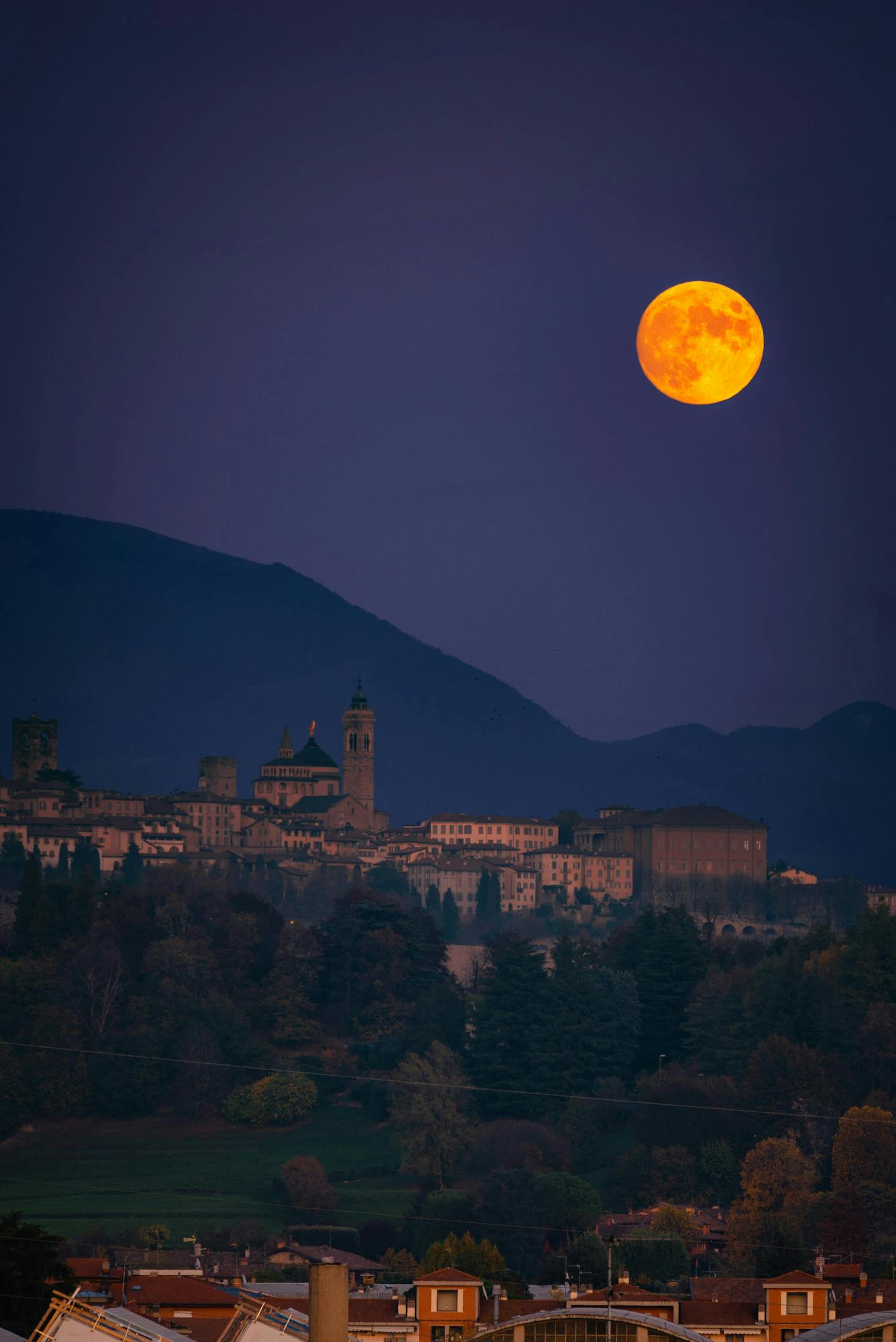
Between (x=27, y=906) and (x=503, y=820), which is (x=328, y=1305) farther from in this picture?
(x=503, y=820)

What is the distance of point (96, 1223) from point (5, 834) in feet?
238

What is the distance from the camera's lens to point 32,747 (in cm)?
15862

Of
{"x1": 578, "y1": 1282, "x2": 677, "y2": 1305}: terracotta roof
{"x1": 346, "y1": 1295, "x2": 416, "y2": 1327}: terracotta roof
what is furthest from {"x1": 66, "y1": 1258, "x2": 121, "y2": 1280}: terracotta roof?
{"x1": 578, "y1": 1282, "x2": 677, "y2": 1305}: terracotta roof

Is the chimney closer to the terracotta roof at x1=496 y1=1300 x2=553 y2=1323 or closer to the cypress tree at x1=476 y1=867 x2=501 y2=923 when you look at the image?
the terracotta roof at x1=496 y1=1300 x2=553 y2=1323

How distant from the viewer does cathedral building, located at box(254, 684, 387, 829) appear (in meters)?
152

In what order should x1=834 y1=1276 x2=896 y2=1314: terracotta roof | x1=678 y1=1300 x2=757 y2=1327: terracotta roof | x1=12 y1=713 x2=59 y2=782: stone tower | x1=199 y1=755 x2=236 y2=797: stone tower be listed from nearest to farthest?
x1=678 y1=1300 x2=757 y2=1327: terracotta roof, x1=834 y1=1276 x2=896 y2=1314: terracotta roof, x1=12 y1=713 x2=59 y2=782: stone tower, x1=199 y1=755 x2=236 y2=797: stone tower

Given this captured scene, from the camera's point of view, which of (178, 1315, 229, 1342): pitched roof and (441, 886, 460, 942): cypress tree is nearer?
(178, 1315, 229, 1342): pitched roof

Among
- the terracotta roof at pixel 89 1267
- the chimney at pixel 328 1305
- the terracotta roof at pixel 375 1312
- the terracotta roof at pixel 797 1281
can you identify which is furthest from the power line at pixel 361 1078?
the chimney at pixel 328 1305

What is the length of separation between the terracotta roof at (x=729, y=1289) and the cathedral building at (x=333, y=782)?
370 feet

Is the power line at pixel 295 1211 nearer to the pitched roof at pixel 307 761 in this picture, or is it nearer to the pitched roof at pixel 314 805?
the pitched roof at pixel 314 805

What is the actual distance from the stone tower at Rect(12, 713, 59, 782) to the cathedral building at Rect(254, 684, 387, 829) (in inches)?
559

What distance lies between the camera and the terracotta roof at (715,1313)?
2731 cm

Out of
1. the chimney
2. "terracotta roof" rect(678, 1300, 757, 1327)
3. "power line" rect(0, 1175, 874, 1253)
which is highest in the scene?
the chimney

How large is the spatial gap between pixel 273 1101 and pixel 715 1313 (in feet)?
133
